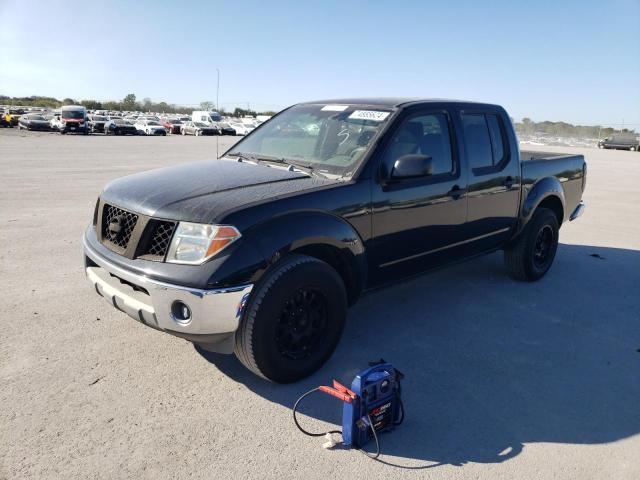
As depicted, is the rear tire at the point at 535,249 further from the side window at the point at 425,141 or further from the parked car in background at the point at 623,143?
the parked car in background at the point at 623,143

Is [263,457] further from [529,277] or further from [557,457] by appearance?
[529,277]

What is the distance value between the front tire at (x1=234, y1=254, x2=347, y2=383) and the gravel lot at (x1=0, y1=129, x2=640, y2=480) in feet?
0.60

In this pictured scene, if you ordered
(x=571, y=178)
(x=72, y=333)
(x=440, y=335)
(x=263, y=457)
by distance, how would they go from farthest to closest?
(x=571, y=178)
(x=440, y=335)
(x=72, y=333)
(x=263, y=457)

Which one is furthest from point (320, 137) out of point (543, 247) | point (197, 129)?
point (197, 129)

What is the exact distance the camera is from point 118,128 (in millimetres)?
39688

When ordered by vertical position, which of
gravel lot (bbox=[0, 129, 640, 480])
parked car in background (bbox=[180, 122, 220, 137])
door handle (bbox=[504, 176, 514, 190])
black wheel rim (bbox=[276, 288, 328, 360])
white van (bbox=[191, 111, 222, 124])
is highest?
white van (bbox=[191, 111, 222, 124])

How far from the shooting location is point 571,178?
19.0 feet

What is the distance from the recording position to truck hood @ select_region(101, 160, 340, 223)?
292 centimetres

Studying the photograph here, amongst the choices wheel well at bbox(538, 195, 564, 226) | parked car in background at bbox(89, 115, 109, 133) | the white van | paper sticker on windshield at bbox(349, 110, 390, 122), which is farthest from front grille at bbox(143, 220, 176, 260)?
the white van

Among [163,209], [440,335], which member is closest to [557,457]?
[440,335]

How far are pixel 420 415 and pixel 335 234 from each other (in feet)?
3.93

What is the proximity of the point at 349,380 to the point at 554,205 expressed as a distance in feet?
11.9

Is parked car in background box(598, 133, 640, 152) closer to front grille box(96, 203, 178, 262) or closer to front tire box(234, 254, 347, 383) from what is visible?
front tire box(234, 254, 347, 383)

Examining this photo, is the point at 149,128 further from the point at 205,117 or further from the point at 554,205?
the point at 554,205
